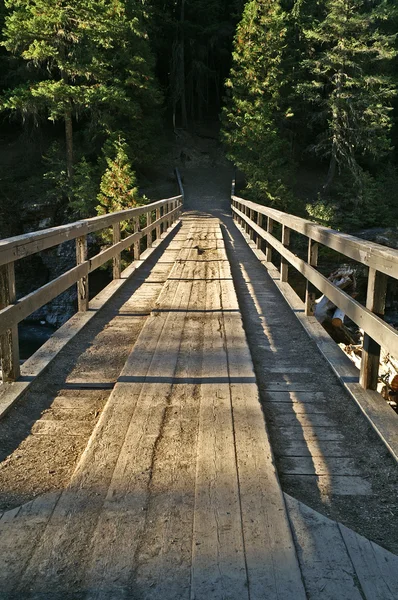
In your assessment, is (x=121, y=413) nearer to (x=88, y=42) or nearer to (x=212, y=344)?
(x=212, y=344)

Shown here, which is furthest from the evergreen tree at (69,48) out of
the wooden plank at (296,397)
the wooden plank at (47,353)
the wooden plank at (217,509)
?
the wooden plank at (217,509)

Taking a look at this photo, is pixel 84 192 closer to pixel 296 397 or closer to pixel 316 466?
pixel 296 397

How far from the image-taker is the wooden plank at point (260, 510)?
71.2 inches

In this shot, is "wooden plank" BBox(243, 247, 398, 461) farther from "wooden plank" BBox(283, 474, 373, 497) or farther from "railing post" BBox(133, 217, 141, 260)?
"railing post" BBox(133, 217, 141, 260)

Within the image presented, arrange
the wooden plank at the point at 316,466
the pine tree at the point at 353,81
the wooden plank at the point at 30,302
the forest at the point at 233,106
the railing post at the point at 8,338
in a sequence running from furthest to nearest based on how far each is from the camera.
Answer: the pine tree at the point at 353,81 < the forest at the point at 233,106 < the railing post at the point at 8,338 < the wooden plank at the point at 30,302 < the wooden plank at the point at 316,466

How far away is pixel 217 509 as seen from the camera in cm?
218

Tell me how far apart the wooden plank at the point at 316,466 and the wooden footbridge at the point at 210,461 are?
11mm

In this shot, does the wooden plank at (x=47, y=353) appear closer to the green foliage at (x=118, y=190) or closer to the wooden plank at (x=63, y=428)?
the wooden plank at (x=63, y=428)

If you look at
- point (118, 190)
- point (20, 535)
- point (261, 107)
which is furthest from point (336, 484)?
point (261, 107)

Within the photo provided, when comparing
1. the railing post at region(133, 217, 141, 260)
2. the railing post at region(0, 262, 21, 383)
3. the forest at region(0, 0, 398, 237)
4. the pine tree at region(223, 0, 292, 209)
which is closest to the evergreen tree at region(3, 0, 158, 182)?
the forest at region(0, 0, 398, 237)

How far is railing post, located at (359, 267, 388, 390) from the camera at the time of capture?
11.1 ft

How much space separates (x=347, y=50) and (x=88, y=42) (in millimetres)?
12843

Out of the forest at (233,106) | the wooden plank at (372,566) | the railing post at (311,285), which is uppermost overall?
the forest at (233,106)

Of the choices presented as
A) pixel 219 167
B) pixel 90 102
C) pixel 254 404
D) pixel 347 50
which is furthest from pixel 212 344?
pixel 219 167
